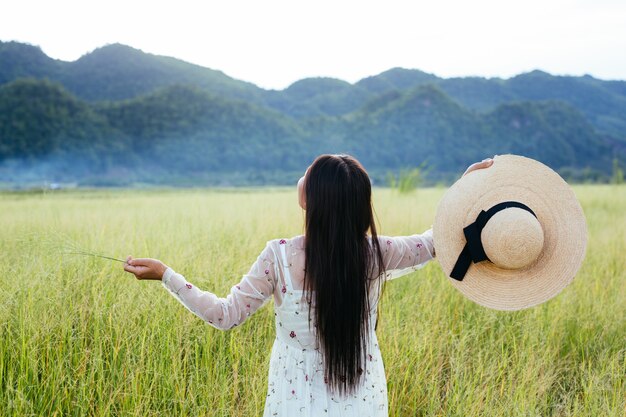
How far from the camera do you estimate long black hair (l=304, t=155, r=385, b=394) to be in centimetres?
148

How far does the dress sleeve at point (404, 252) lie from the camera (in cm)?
171

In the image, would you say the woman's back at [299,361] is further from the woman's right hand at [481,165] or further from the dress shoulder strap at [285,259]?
the woman's right hand at [481,165]

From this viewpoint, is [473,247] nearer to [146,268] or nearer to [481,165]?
[481,165]

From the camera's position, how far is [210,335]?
2.62 metres

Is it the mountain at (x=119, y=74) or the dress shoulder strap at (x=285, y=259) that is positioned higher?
the mountain at (x=119, y=74)

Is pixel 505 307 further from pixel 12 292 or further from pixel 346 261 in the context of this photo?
pixel 12 292

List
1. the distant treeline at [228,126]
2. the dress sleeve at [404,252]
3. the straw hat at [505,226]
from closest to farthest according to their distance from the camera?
the dress sleeve at [404,252]
the straw hat at [505,226]
the distant treeline at [228,126]

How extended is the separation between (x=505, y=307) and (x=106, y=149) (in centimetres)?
5199

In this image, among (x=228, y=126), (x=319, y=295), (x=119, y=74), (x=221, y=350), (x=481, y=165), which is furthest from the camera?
(x=119, y=74)

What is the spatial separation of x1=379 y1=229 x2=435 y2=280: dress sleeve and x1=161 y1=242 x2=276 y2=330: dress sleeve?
15.8 inches

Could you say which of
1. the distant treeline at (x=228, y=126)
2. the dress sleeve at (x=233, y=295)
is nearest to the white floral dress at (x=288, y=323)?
the dress sleeve at (x=233, y=295)

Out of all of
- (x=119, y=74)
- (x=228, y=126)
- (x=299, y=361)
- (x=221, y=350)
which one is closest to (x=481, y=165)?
(x=299, y=361)

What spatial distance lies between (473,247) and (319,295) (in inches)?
25.7

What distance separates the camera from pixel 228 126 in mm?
59844
